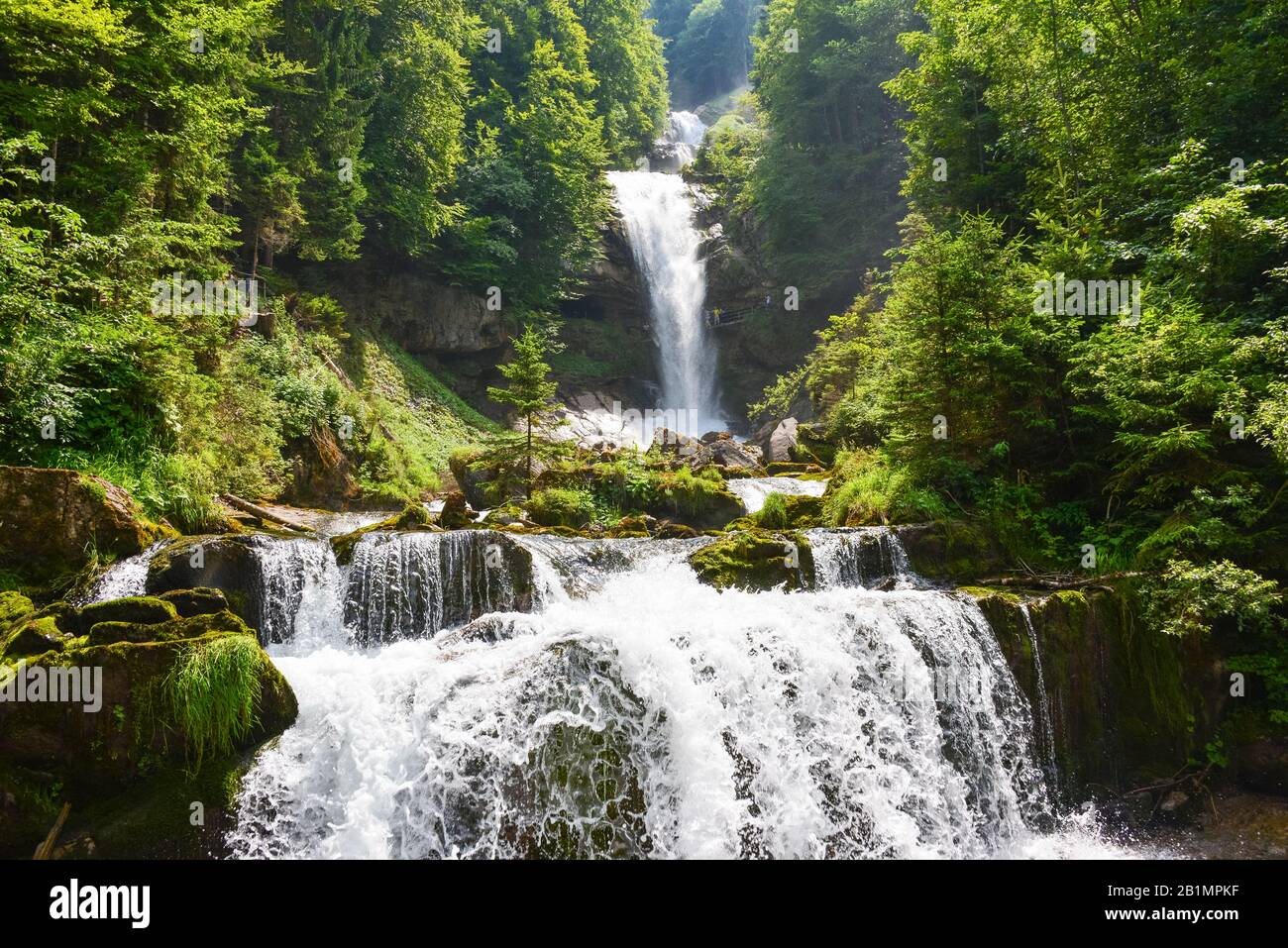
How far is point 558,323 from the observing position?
85.3ft

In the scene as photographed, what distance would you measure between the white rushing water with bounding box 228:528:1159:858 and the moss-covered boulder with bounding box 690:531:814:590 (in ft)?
4.29

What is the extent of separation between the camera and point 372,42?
21.0 meters

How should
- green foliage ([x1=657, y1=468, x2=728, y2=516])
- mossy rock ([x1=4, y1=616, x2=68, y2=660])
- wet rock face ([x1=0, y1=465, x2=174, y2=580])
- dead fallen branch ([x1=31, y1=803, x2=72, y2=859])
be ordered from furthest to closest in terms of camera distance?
green foliage ([x1=657, y1=468, x2=728, y2=516]) → wet rock face ([x1=0, y1=465, x2=174, y2=580]) → mossy rock ([x1=4, y1=616, x2=68, y2=660]) → dead fallen branch ([x1=31, y1=803, x2=72, y2=859])

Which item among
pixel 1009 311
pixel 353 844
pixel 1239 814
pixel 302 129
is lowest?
pixel 1239 814

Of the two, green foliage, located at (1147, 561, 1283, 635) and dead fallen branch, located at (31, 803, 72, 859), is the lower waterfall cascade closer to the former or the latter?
dead fallen branch, located at (31, 803, 72, 859)

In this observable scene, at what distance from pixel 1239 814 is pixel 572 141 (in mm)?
28063

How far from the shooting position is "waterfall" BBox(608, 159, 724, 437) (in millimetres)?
29922

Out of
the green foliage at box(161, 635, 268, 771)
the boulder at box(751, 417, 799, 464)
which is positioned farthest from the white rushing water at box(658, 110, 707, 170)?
the green foliage at box(161, 635, 268, 771)

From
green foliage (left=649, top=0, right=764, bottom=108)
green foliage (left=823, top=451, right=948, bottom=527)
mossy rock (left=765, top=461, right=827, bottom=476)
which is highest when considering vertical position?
green foliage (left=649, top=0, right=764, bottom=108)

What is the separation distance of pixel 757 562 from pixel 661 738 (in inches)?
167

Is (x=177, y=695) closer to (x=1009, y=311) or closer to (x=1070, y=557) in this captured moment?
(x=1070, y=557)

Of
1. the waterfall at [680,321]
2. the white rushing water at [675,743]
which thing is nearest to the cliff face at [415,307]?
the waterfall at [680,321]

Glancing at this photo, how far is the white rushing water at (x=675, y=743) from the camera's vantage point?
5137 millimetres

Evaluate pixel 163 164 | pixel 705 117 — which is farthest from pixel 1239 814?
pixel 705 117
